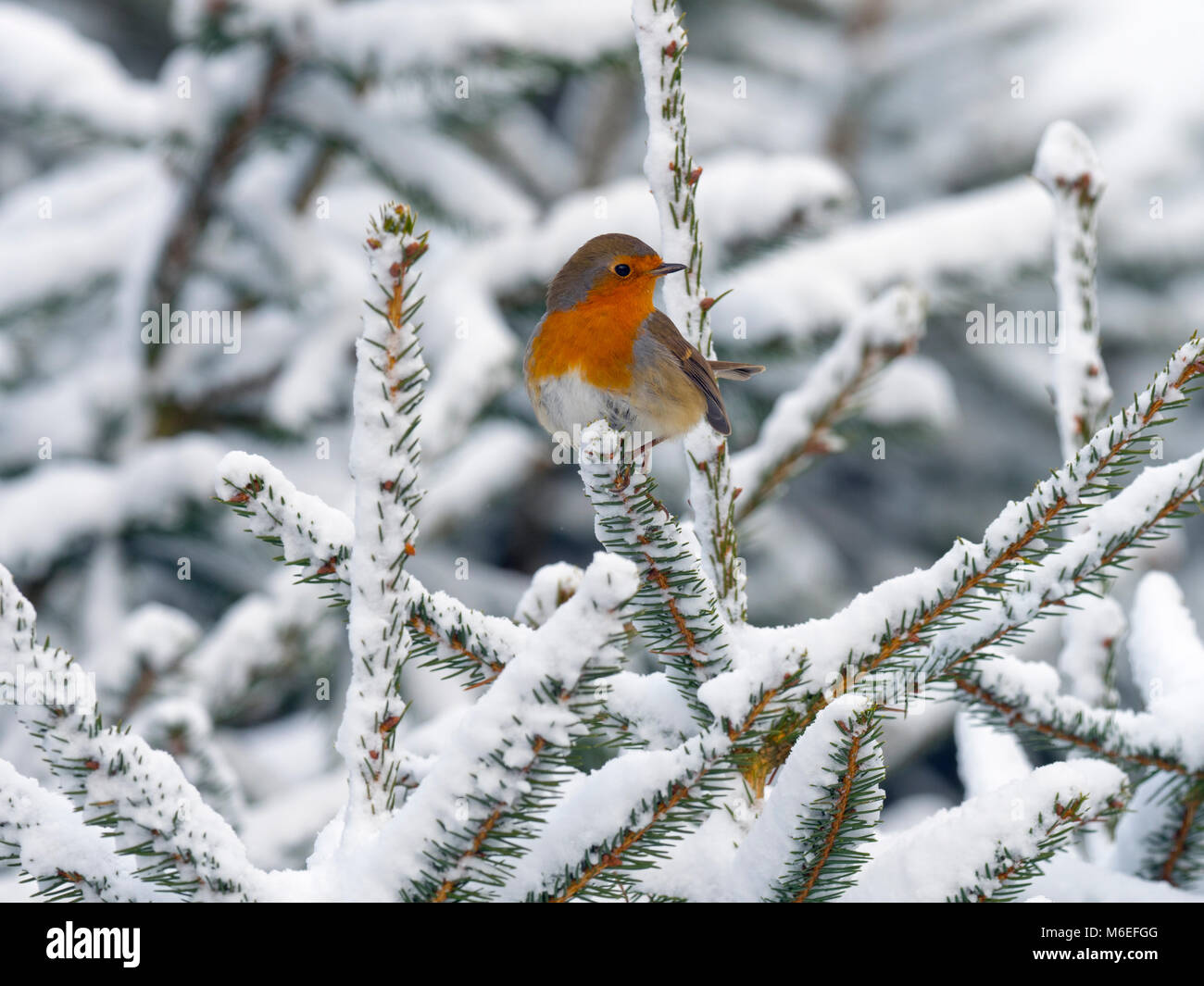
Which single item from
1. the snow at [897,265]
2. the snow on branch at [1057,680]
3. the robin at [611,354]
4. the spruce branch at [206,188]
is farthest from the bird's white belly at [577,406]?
the spruce branch at [206,188]

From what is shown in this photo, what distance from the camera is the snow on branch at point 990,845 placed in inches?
30.5

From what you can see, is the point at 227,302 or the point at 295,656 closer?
→ the point at 295,656

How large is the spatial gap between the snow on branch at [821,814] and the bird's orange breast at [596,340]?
24.7 inches

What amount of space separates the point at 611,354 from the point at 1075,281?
1.89 feet

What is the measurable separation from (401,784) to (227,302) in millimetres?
2280

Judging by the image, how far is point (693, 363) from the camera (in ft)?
3.78

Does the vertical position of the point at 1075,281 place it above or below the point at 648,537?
above

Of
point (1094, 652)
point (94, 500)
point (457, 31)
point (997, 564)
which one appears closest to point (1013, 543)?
point (997, 564)

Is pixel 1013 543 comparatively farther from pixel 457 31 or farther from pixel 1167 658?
pixel 457 31

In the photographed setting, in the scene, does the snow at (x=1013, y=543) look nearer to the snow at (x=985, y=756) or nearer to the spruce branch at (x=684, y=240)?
the spruce branch at (x=684, y=240)

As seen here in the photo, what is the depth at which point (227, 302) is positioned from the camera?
114 inches

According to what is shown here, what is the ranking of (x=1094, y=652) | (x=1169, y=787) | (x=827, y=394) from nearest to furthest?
(x=1169, y=787)
(x=1094, y=652)
(x=827, y=394)
